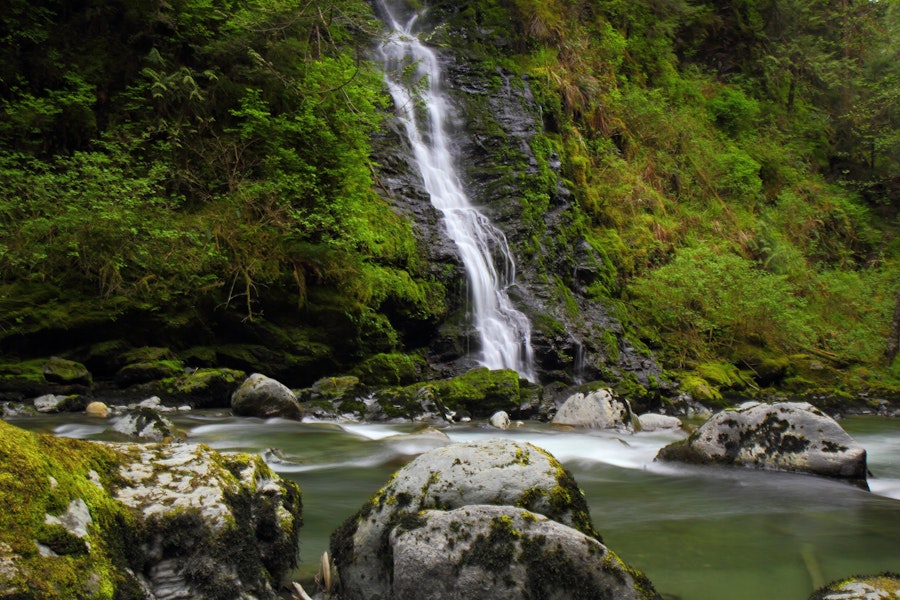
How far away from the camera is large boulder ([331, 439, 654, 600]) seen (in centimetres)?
283

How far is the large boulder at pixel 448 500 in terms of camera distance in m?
2.83

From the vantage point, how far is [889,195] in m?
27.3

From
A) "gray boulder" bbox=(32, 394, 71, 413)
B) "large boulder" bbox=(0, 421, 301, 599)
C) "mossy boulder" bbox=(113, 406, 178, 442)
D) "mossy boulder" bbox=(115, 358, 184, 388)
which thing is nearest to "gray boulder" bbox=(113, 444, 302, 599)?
"large boulder" bbox=(0, 421, 301, 599)

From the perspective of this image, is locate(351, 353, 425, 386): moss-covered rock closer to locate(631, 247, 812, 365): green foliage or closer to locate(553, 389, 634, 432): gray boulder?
locate(553, 389, 634, 432): gray boulder

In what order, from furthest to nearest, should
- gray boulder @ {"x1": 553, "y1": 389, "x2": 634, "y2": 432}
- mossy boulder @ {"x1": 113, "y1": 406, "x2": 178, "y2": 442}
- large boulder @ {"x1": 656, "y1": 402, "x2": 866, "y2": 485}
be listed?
gray boulder @ {"x1": 553, "y1": 389, "x2": 634, "y2": 432}, mossy boulder @ {"x1": 113, "y1": 406, "x2": 178, "y2": 442}, large boulder @ {"x1": 656, "y1": 402, "x2": 866, "y2": 485}

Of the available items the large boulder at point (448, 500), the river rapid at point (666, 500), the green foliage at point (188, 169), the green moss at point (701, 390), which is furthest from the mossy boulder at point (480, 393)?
the large boulder at point (448, 500)

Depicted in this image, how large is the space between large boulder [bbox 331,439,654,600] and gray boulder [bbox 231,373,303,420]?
18.2 feet

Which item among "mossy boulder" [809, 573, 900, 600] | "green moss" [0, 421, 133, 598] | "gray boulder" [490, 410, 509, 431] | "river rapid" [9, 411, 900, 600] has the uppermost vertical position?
"green moss" [0, 421, 133, 598]

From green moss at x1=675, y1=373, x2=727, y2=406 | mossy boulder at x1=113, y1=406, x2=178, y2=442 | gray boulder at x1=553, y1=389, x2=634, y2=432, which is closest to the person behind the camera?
mossy boulder at x1=113, y1=406, x2=178, y2=442

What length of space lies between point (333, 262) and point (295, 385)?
208cm

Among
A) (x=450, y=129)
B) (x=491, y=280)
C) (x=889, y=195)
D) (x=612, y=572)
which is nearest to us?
(x=612, y=572)

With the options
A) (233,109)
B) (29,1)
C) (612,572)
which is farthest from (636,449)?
(29,1)

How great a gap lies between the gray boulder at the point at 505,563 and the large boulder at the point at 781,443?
13.2 ft

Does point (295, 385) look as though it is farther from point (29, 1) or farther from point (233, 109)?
point (29, 1)
